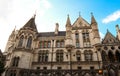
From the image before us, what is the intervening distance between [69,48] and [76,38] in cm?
474

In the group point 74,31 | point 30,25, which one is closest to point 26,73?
point 30,25

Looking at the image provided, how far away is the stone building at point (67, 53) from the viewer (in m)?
30.0

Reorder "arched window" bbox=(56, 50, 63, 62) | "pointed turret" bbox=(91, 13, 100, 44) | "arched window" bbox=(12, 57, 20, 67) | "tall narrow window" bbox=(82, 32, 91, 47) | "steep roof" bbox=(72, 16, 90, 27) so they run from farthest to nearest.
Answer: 1. "steep roof" bbox=(72, 16, 90, 27)
2. "tall narrow window" bbox=(82, 32, 91, 47)
3. "pointed turret" bbox=(91, 13, 100, 44)
4. "arched window" bbox=(56, 50, 63, 62)
5. "arched window" bbox=(12, 57, 20, 67)

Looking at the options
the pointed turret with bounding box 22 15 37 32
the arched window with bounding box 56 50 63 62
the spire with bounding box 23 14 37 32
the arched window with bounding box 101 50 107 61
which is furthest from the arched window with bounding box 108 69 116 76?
the spire with bounding box 23 14 37 32

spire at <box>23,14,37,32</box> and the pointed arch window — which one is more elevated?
spire at <box>23,14,37,32</box>

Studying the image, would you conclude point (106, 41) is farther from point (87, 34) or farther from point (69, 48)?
point (69, 48)

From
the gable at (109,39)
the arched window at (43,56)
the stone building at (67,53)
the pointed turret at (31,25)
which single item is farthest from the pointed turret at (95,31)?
the pointed turret at (31,25)

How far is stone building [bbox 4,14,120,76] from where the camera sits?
2997cm

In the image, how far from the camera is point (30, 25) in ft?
127

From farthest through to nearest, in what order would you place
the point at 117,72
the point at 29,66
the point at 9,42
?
1. the point at 9,42
2. the point at 29,66
3. the point at 117,72

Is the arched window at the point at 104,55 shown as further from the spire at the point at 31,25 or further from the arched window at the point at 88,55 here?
the spire at the point at 31,25

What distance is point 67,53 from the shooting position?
33.7 metres

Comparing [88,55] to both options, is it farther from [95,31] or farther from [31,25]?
[31,25]

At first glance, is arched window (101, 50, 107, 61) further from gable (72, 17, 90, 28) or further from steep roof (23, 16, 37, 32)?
steep roof (23, 16, 37, 32)
